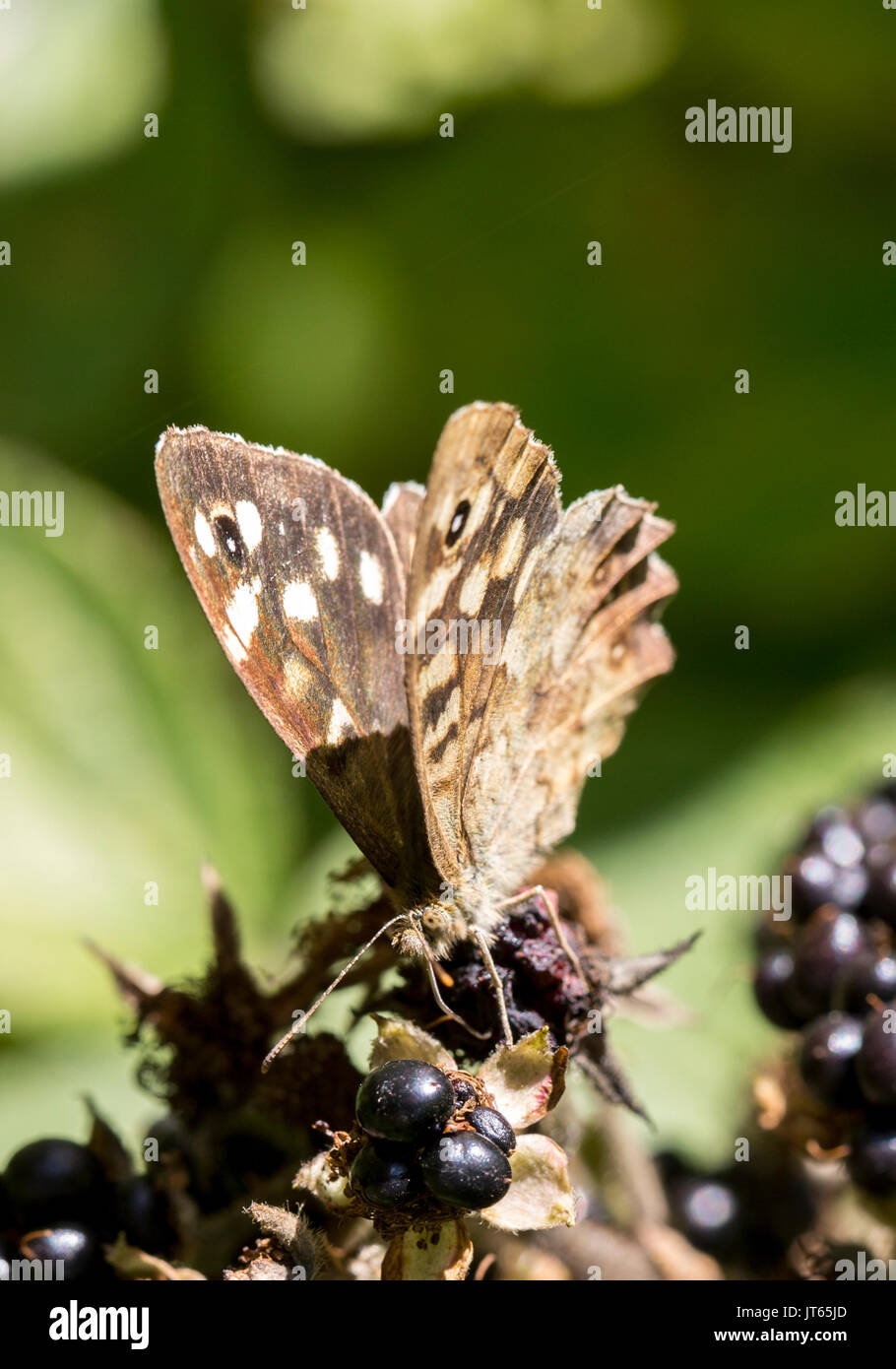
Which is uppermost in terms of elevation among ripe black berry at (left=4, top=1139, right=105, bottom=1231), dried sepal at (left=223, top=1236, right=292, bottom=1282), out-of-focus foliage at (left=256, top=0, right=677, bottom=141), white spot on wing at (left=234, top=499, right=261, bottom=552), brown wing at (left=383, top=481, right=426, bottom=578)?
out-of-focus foliage at (left=256, top=0, right=677, bottom=141)

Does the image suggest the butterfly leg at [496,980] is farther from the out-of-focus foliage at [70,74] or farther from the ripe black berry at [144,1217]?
the out-of-focus foliage at [70,74]

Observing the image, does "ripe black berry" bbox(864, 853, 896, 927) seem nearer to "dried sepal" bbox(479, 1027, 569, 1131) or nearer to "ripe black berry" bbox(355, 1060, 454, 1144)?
"dried sepal" bbox(479, 1027, 569, 1131)

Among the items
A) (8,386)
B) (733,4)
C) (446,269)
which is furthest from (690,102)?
(8,386)

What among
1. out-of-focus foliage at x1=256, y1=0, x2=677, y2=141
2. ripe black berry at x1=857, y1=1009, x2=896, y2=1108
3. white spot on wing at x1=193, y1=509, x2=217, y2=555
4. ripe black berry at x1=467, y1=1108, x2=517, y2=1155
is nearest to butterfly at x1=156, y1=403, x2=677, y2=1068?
Result: white spot on wing at x1=193, y1=509, x2=217, y2=555

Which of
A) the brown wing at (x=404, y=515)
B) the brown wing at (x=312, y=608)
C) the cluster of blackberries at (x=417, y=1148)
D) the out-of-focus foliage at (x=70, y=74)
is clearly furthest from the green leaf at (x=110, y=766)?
the cluster of blackberries at (x=417, y=1148)

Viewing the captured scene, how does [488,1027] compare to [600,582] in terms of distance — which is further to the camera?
[600,582]
